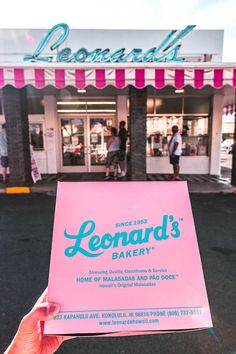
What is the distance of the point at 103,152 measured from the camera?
1091 cm

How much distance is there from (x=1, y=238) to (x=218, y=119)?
28.8ft

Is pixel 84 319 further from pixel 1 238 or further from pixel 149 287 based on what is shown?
pixel 1 238

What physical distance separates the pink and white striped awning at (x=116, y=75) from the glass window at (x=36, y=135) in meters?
3.91

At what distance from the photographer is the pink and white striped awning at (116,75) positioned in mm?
6523

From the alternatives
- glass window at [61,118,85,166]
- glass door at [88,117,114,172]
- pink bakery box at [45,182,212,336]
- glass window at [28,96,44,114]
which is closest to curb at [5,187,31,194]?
glass window at [61,118,85,166]

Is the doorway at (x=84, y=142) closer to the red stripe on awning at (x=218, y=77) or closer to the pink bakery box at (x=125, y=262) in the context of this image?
the red stripe on awning at (x=218, y=77)

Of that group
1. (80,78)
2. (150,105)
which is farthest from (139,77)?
(150,105)

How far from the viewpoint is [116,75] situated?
21.7 feet

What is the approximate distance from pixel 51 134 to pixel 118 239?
984 cm

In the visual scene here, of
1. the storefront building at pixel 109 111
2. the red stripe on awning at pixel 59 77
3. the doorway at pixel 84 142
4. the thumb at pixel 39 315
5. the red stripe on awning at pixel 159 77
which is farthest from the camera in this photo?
the doorway at pixel 84 142

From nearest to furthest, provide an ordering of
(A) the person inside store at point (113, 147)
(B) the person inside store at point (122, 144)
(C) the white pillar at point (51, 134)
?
1. (B) the person inside store at point (122, 144)
2. (A) the person inside store at point (113, 147)
3. (C) the white pillar at point (51, 134)

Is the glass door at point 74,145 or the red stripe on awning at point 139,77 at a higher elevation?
the red stripe on awning at point 139,77

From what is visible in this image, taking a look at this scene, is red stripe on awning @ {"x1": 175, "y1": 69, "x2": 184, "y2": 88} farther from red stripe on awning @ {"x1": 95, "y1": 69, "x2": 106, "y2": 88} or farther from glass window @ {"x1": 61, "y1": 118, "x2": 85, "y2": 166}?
glass window @ {"x1": 61, "y1": 118, "x2": 85, "y2": 166}

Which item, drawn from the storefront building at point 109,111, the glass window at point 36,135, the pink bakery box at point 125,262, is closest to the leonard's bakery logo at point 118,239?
the pink bakery box at point 125,262
